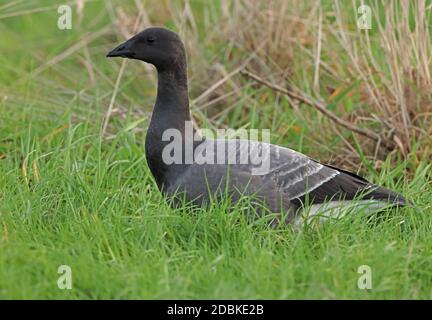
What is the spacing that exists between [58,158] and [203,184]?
3.80ft

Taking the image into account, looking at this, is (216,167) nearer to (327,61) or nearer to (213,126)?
(213,126)

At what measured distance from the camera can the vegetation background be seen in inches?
168

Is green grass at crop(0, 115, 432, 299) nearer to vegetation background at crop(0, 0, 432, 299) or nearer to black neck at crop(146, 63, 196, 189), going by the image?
vegetation background at crop(0, 0, 432, 299)

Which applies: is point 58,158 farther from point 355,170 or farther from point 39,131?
point 355,170

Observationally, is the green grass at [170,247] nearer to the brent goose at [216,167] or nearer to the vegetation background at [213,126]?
the vegetation background at [213,126]

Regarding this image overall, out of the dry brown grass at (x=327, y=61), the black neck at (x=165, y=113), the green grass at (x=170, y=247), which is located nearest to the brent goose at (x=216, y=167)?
the black neck at (x=165, y=113)

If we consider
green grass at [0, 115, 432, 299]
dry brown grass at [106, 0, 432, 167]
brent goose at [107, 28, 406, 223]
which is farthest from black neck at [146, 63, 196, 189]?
dry brown grass at [106, 0, 432, 167]

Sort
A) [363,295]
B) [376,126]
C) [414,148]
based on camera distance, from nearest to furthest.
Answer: [363,295], [414,148], [376,126]

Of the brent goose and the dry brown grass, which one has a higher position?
the dry brown grass

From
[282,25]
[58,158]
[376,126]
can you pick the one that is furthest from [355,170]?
[58,158]

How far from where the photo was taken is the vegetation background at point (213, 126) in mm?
4273

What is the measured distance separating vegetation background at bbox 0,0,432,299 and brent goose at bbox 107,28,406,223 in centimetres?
21

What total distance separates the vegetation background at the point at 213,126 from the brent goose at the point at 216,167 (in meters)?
0.21

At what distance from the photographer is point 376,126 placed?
22.2ft
